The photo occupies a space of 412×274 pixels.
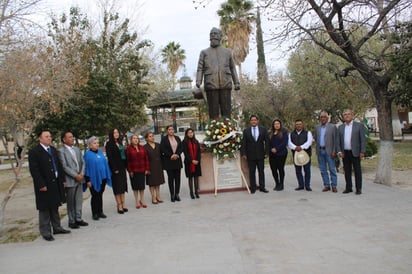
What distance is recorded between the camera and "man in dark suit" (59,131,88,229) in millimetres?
6715

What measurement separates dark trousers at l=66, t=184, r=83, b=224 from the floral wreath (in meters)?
3.22

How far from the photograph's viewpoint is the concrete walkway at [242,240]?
4.55 meters

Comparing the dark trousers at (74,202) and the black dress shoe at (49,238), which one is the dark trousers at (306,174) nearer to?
the dark trousers at (74,202)

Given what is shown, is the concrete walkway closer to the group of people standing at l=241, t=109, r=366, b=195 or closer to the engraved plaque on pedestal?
the group of people standing at l=241, t=109, r=366, b=195

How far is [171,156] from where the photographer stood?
8.49m

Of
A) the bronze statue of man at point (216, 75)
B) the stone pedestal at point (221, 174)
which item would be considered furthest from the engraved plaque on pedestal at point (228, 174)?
the bronze statue of man at point (216, 75)

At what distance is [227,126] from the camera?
356 inches

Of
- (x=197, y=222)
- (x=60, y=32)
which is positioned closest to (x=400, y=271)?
(x=197, y=222)

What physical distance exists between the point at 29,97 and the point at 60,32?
30.1 feet

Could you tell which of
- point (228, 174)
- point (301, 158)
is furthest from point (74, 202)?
point (301, 158)

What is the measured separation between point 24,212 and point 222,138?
4944 millimetres

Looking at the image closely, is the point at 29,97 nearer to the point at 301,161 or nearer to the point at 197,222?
the point at 197,222

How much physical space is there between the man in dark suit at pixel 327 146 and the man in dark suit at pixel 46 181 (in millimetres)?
5510

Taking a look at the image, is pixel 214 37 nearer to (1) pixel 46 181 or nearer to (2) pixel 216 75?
(2) pixel 216 75
